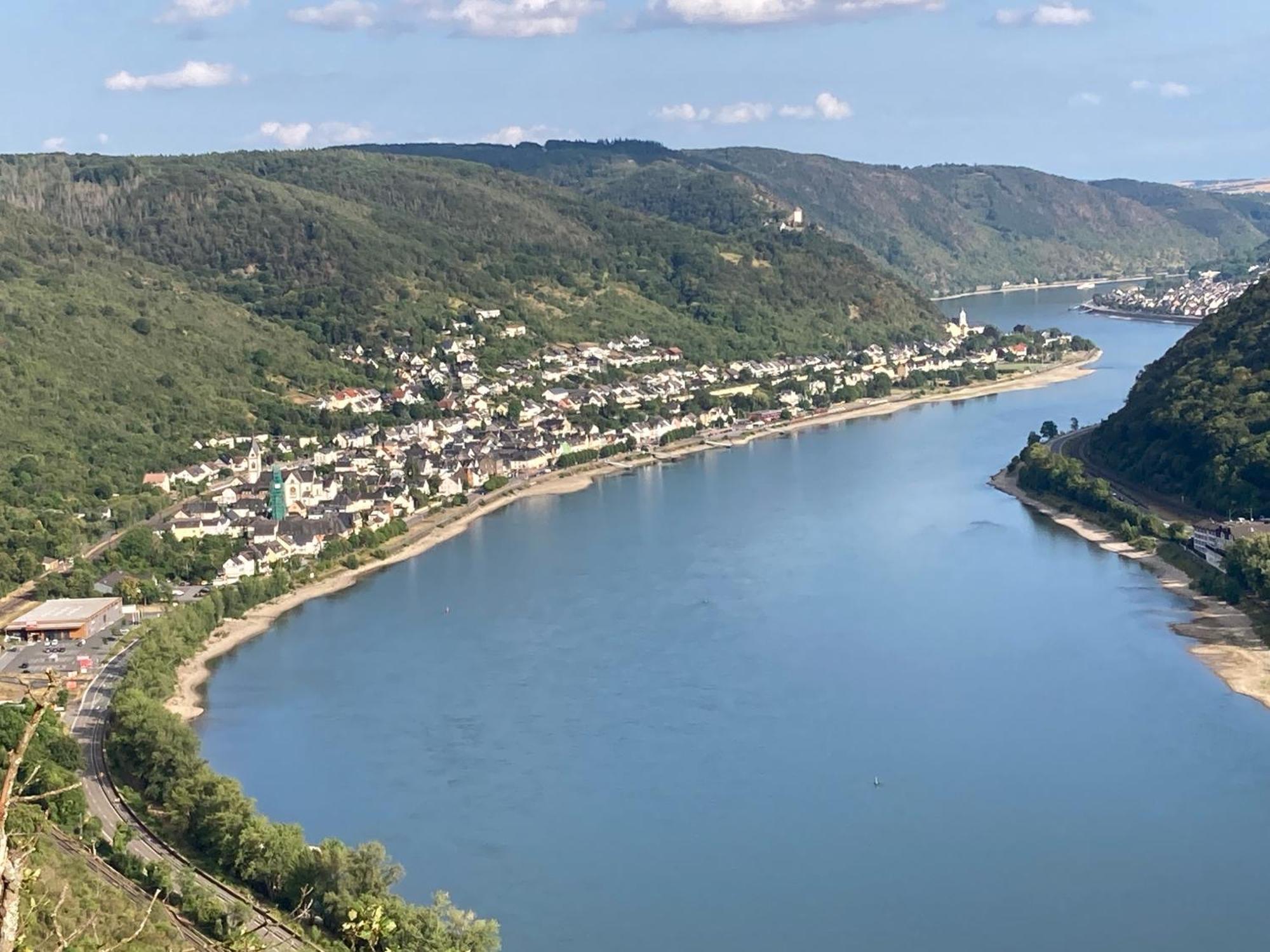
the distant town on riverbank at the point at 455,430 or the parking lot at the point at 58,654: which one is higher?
the distant town on riverbank at the point at 455,430

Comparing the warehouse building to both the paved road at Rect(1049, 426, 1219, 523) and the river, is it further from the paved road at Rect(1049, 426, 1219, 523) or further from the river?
the paved road at Rect(1049, 426, 1219, 523)

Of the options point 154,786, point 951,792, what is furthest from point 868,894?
point 154,786

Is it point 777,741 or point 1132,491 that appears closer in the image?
point 777,741

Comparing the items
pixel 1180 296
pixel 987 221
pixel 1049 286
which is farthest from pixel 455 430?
pixel 987 221

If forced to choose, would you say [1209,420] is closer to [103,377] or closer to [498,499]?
[498,499]

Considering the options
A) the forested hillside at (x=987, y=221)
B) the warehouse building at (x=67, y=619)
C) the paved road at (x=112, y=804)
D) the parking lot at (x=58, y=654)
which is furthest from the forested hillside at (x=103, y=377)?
the forested hillside at (x=987, y=221)

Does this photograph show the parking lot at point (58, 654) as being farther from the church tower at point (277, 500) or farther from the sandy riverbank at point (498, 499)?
the church tower at point (277, 500)
